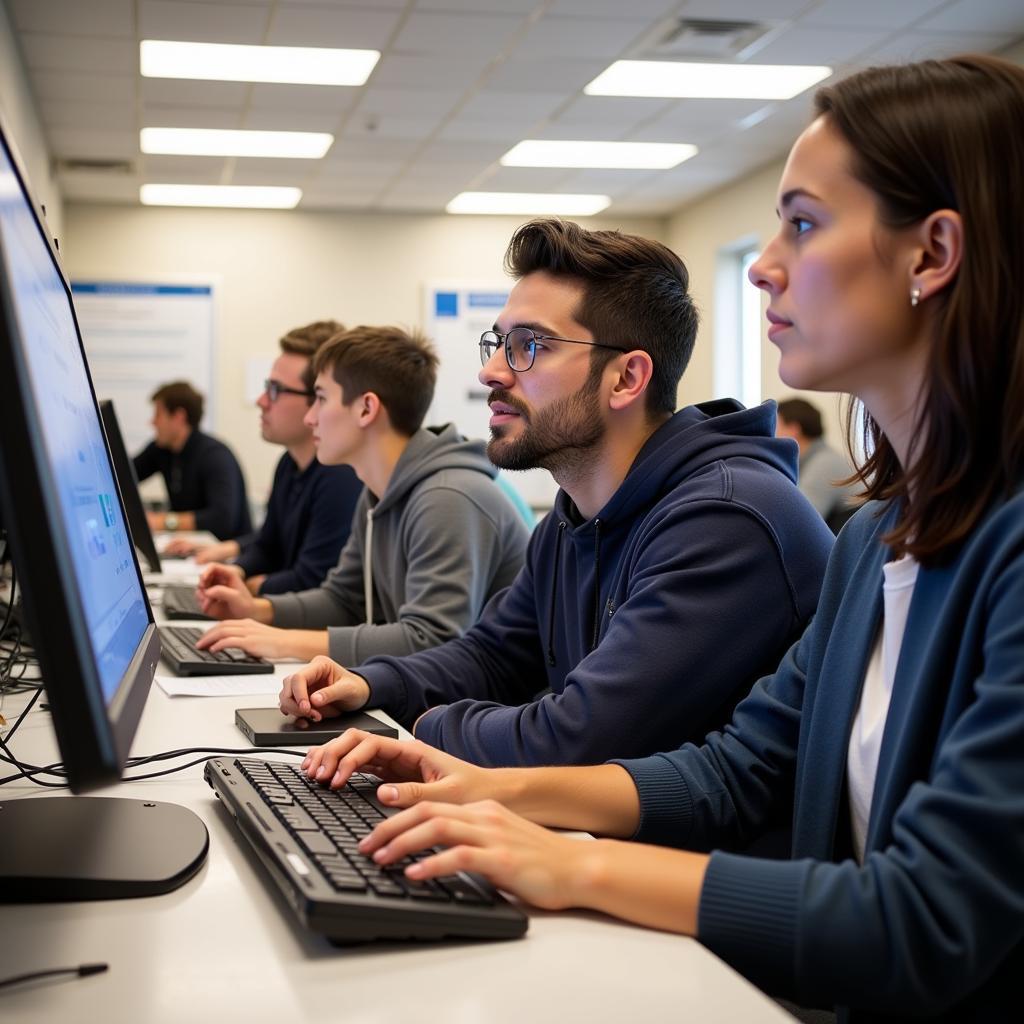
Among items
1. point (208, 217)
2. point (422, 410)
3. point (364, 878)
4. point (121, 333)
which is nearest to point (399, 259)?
point (208, 217)

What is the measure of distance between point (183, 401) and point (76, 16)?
2.14m

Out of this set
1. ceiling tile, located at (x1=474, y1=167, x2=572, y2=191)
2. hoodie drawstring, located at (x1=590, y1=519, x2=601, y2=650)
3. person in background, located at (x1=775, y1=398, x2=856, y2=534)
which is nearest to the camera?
hoodie drawstring, located at (x1=590, y1=519, x2=601, y2=650)

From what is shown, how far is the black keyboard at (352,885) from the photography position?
0.74 m

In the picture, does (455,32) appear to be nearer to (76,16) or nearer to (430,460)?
(76,16)

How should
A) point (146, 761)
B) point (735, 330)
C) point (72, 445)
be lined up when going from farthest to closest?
point (735, 330) → point (146, 761) → point (72, 445)

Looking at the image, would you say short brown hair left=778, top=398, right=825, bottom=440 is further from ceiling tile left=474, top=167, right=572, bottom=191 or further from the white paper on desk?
the white paper on desk

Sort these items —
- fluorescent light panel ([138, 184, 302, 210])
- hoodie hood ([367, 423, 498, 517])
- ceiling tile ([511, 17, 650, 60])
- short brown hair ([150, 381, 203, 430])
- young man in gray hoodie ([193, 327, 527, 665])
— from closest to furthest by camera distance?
1. young man in gray hoodie ([193, 327, 527, 665])
2. hoodie hood ([367, 423, 498, 517])
3. ceiling tile ([511, 17, 650, 60])
4. short brown hair ([150, 381, 203, 430])
5. fluorescent light panel ([138, 184, 302, 210])

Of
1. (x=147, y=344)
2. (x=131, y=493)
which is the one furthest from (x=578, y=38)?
(x=147, y=344)

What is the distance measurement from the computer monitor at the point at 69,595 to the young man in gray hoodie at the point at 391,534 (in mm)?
816

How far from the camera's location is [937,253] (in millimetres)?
922

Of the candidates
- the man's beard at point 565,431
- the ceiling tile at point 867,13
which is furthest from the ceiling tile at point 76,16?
the man's beard at point 565,431

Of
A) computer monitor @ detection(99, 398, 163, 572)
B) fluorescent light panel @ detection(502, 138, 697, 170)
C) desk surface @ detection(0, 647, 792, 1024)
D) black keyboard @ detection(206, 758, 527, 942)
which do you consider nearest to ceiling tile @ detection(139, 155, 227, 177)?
fluorescent light panel @ detection(502, 138, 697, 170)

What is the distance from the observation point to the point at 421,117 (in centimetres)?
591

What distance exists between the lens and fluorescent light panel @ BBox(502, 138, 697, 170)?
6449 millimetres
